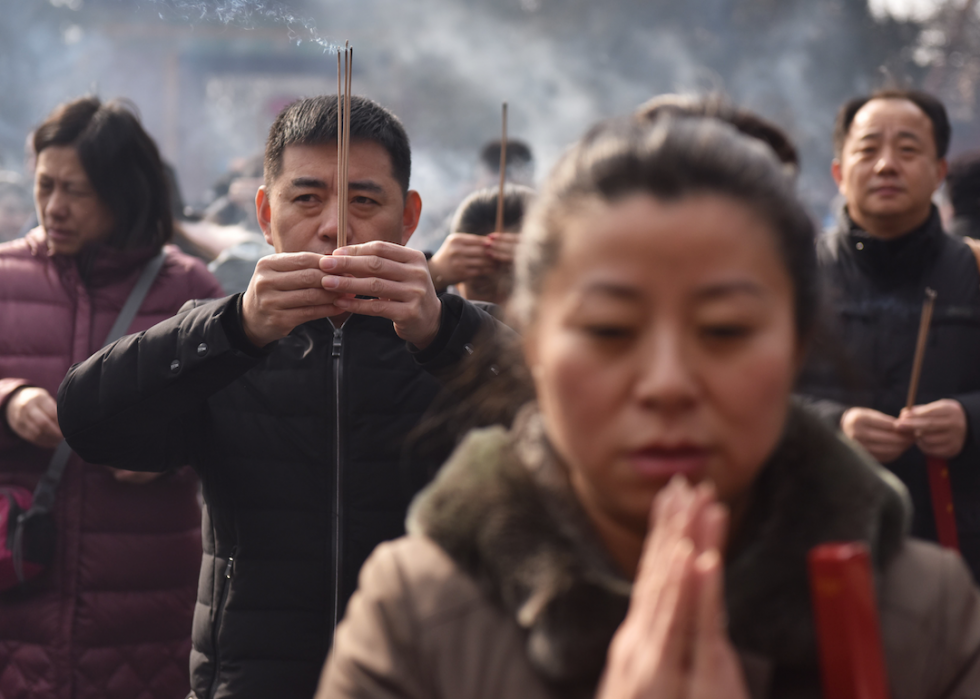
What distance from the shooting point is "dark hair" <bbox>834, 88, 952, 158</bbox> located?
3.77 meters

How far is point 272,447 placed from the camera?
2.36 metres

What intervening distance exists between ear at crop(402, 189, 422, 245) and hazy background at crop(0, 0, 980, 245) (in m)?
15.3

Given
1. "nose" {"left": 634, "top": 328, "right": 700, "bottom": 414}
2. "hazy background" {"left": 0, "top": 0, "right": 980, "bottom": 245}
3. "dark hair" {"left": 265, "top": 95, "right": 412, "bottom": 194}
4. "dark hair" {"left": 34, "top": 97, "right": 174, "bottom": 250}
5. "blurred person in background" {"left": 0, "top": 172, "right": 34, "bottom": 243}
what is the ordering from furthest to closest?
"hazy background" {"left": 0, "top": 0, "right": 980, "bottom": 245} < "blurred person in background" {"left": 0, "top": 172, "right": 34, "bottom": 243} < "dark hair" {"left": 34, "top": 97, "right": 174, "bottom": 250} < "dark hair" {"left": 265, "top": 95, "right": 412, "bottom": 194} < "nose" {"left": 634, "top": 328, "right": 700, "bottom": 414}

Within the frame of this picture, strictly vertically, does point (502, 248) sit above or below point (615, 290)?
above

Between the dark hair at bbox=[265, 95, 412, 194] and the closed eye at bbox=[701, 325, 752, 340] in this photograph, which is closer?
the closed eye at bbox=[701, 325, 752, 340]

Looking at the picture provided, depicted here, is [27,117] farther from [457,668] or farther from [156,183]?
[457,668]

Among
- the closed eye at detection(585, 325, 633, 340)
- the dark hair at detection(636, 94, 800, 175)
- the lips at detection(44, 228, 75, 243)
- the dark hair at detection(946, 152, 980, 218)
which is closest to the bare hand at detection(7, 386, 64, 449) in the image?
the lips at detection(44, 228, 75, 243)

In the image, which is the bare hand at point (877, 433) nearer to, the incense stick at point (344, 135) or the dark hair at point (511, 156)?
the incense stick at point (344, 135)

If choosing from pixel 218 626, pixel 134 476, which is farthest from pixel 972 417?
pixel 134 476

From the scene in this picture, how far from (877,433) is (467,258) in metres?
1.25

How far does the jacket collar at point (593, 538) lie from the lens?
1.21 metres

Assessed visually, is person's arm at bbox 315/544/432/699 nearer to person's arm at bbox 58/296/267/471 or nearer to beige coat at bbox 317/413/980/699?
beige coat at bbox 317/413/980/699

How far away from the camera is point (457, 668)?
4.14 feet

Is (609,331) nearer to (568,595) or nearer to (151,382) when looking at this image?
(568,595)
